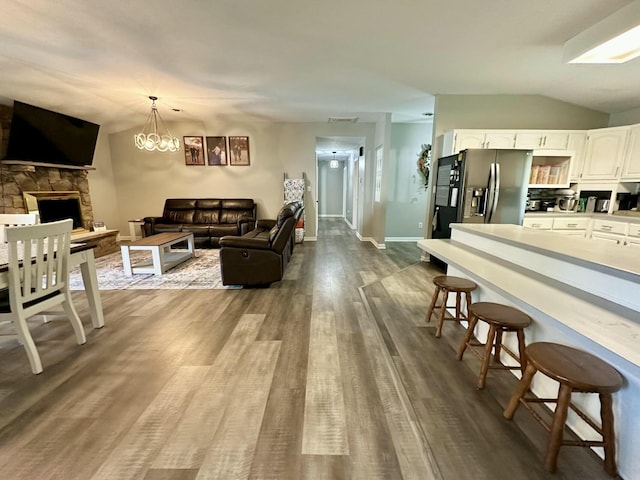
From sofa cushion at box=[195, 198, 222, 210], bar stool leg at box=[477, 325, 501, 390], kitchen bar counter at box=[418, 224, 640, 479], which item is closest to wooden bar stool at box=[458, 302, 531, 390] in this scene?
bar stool leg at box=[477, 325, 501, 390]

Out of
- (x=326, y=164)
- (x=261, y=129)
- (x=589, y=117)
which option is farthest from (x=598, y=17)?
(x=326, y=164)

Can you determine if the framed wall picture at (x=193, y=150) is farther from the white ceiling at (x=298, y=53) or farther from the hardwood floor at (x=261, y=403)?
the hardwood floor at (x=261, y=403)

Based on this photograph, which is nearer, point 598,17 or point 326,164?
point 598,17

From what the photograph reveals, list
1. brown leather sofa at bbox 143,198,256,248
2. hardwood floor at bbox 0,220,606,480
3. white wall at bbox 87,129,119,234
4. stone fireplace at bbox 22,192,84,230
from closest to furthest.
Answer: hardwood floor at bbox 0,220,606,480 → stone fireplace at bbox 22,192,84,230 → brown leather sofa at bbox 143,198,256,248 → white wall at bbox 87,129,119,234

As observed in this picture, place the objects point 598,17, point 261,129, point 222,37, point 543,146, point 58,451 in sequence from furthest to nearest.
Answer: point 261,129
point 543,146
point 222,37
point 598,17
point 58,451

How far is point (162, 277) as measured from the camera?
3930mm

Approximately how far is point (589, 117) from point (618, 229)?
187 centimetres

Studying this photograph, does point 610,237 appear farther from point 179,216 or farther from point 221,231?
point 179,216

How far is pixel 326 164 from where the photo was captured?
10711 millimetres

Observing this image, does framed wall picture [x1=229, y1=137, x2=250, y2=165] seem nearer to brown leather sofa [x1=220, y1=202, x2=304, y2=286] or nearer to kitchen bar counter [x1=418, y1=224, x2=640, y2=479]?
brown leather sofa [x1=220, y1=202, x2=304, y2=286]

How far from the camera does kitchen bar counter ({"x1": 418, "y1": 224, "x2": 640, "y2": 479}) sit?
1.14 meters

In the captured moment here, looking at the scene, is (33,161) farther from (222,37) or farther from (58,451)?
(58,451)

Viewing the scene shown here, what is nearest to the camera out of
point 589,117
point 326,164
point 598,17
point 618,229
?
point 598,17

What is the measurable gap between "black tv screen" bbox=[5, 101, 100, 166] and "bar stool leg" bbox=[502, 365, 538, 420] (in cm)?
665
